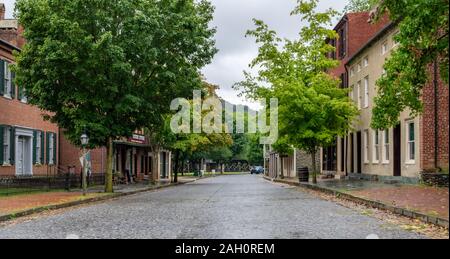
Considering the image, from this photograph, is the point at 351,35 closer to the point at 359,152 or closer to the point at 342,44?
the point at 342,44

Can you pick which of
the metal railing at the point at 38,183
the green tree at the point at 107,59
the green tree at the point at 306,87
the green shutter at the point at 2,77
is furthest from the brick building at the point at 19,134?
the green tree at the point at 306,87

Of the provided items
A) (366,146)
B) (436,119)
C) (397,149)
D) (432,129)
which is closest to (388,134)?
(397,149)

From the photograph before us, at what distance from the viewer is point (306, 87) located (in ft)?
112

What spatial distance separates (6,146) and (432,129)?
19.4 meters

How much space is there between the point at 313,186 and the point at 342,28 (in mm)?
16262

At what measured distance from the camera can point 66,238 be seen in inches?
435

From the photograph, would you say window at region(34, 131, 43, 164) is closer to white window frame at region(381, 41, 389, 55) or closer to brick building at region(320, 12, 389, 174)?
white window frame at region(381, 41, 389, 55)

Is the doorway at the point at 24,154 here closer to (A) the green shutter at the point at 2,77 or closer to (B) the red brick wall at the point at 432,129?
(A) the green shutter at the point at 2,77

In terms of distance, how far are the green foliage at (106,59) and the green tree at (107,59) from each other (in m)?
0.04

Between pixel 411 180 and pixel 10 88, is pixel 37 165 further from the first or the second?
pixel 411 180

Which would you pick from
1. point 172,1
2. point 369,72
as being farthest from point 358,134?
point 172,1

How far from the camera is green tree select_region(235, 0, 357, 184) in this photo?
33.1 m

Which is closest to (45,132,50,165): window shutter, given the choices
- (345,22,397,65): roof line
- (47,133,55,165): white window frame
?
(47,133,55,165): white window frame

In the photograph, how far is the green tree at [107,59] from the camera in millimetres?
24766
